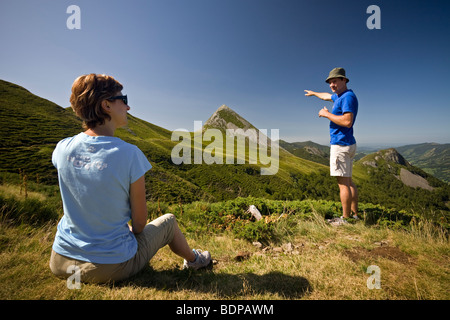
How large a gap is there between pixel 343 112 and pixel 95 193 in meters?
5.04

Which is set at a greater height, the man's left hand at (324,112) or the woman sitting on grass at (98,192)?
the man's left hand at (324,112)

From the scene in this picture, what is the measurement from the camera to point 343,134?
451 cm

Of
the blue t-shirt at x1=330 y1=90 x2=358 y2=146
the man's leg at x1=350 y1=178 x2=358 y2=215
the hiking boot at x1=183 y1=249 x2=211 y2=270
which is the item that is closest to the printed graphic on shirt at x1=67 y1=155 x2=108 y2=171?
the hiking boot at x1=183 y1=249 x2=211 y2=270

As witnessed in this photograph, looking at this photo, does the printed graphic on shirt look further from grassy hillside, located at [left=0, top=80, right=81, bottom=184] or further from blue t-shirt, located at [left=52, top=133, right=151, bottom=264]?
grassy hillside, located at [left=0, top=80, right=81, bottom=184]

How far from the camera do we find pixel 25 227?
3918 millimetres

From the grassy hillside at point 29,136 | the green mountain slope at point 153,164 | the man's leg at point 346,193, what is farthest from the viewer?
the green mountain slope at point 153,164

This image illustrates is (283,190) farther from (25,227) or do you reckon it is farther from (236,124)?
(236,124)

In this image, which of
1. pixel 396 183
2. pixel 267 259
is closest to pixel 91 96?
pixel 267 259

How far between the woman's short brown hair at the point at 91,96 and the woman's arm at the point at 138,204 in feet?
2.81

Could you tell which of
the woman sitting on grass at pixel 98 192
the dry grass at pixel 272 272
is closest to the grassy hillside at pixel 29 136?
the dry grass at pixel 272 272

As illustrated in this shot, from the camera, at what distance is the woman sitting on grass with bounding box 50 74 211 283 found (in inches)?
74.7

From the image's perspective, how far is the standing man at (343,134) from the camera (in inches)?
169

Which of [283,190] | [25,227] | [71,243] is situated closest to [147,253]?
[71,243]

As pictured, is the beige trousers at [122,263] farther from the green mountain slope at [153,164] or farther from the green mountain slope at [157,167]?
the green mountain slope at [153,164]
